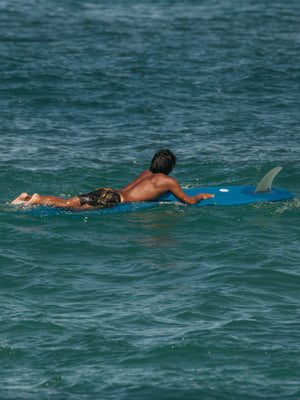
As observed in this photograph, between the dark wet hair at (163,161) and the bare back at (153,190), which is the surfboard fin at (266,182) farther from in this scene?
the dark wet hair at (163,161)

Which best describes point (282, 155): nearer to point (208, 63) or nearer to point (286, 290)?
point (286, 290)

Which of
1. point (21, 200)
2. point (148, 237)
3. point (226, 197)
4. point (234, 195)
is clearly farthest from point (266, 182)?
point (21, 200)

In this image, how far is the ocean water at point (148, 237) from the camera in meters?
6.60

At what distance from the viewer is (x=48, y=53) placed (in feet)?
84.6

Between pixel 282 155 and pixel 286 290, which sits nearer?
pixel 286 290

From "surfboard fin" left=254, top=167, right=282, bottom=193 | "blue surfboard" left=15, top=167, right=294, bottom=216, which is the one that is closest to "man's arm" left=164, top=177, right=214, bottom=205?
"blue surfboard" left=15, top=167, right=294, bottom=216

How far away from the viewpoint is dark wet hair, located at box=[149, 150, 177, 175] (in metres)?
11.6

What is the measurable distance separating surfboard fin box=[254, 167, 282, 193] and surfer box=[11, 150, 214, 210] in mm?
1176

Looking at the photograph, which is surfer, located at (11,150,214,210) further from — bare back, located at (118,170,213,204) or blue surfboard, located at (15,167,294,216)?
blue surfboard, located at (15,167,294,216)

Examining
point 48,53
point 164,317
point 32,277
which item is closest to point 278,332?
point 164,317

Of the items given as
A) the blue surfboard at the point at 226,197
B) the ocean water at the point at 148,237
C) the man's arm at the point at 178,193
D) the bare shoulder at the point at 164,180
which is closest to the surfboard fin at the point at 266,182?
the blue surfboard at the point at 226,197

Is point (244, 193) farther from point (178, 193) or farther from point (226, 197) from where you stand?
point (178, 193)

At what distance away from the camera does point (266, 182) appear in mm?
12336

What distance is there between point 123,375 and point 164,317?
1.29 m
